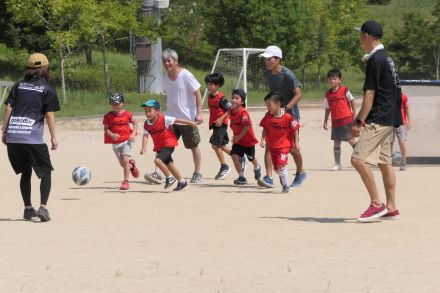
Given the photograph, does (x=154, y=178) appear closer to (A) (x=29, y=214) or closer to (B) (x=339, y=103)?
(B) (x=339, y=103)

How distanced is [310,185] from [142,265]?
6680 millimetres

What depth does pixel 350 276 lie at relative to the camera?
8.03 metres

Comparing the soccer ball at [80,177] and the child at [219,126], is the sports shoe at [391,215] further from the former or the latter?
the child at [219,126]

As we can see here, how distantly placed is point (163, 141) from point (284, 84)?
69.1 inches

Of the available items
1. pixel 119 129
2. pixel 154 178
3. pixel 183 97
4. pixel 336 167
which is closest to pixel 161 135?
pixel 183 97

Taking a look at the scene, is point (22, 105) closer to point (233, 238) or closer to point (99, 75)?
point (233, 238)

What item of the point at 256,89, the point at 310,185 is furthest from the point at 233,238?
the point at 256,89

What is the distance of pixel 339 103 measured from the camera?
57.3ft

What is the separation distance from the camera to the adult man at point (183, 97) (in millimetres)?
15023

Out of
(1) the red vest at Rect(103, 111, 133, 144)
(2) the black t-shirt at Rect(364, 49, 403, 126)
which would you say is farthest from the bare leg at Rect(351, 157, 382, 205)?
(1) the red vest at Rect(103, 111, 133, 144)

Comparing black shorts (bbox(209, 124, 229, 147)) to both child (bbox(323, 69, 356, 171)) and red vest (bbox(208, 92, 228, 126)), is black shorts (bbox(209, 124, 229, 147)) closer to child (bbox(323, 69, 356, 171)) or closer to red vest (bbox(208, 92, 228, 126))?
red vest (bbox(208, 92, 228, 126))

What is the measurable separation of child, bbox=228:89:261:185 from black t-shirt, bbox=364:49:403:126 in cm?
461

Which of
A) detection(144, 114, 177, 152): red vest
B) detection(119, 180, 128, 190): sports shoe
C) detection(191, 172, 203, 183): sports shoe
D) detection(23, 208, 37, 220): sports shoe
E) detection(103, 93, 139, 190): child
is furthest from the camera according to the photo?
detection(191, 172, 203, 183): sports shoe

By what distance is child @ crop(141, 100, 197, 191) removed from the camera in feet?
47.5
